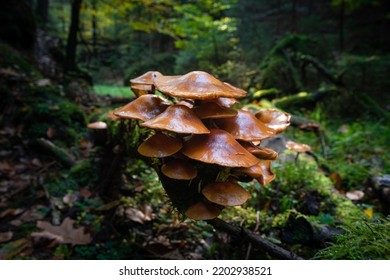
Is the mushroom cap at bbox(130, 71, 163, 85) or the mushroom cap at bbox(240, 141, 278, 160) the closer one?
the mushroom cap at bbox(240, 141, 278, 160)

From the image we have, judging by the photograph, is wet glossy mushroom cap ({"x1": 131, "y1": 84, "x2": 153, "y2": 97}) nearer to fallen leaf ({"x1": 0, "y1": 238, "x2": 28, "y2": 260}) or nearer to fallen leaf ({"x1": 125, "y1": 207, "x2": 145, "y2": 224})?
fallen leaf ({"x1": 125, "y1": 207, "x2": 145, "y2": 224})

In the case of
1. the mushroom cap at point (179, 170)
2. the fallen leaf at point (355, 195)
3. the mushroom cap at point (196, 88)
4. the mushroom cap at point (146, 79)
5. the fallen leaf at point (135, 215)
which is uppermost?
the mushroom cap at point (196, 88)

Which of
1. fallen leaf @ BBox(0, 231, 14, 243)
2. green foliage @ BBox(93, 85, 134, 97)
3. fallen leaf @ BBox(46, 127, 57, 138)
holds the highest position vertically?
fallen leaf @ BBox(46, 127, 57, 138)

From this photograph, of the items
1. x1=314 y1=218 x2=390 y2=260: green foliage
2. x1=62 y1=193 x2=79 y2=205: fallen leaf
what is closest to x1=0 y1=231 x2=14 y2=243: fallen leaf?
x1=62 y1=193 x2=79 y2=205: fallen leaf

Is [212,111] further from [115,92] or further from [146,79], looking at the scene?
[115,92]

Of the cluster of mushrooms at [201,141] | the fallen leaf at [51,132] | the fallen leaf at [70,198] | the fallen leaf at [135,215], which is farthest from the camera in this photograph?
the fallen leaf at [51,132]

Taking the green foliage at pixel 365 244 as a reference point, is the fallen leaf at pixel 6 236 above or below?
below

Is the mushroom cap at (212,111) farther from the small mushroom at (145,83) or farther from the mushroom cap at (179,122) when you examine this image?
the small mushroom at (145,83)

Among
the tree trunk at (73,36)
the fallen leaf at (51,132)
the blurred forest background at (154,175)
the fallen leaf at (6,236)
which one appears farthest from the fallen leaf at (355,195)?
the tree trunk at (73,36)
